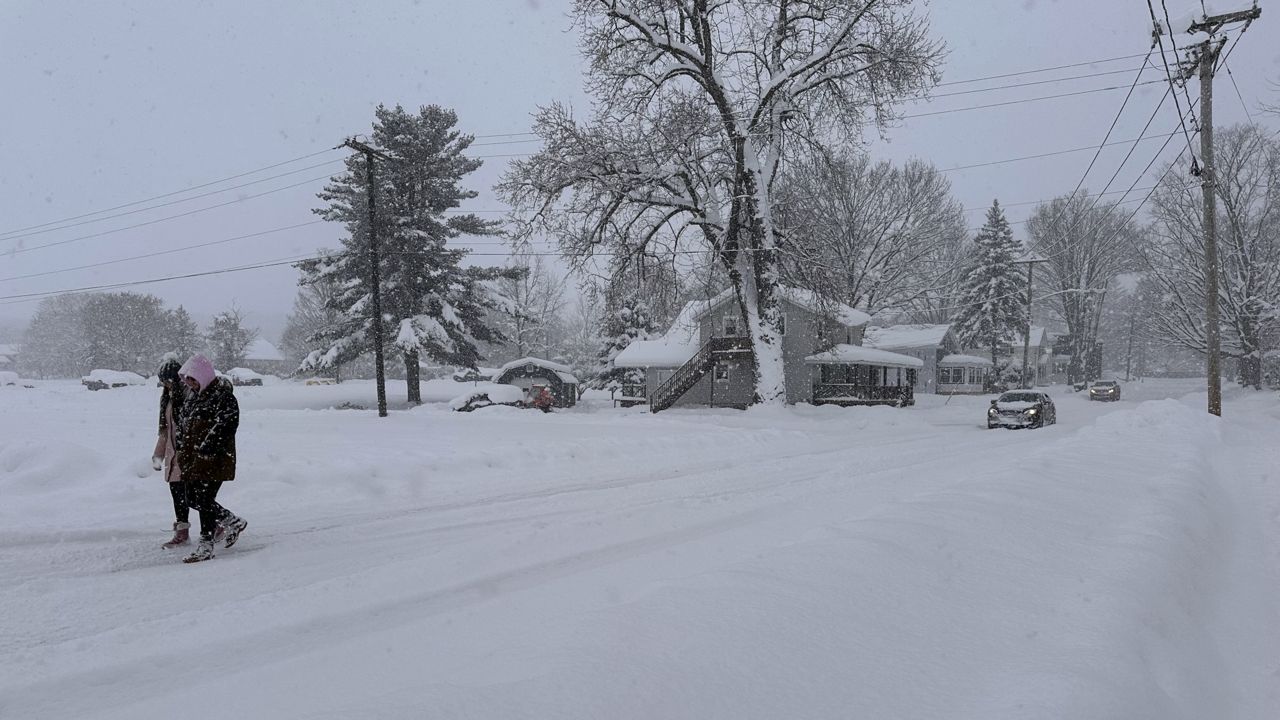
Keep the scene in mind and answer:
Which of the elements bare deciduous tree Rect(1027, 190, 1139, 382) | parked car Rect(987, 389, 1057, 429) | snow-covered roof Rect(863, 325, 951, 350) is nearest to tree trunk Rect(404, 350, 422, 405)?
parked car Rect(987, 389, 1057, 429)

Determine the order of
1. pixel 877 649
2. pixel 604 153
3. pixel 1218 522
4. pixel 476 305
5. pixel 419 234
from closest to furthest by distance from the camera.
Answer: pixel 877 649 → pixel 1218 522 → pixel 604 153 → pixel 419 234 → pixel 476 305

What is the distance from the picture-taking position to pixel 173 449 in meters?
6.07

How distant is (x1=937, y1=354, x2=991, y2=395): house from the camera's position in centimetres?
5538

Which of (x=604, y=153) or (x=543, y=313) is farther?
(x=543, y=313)

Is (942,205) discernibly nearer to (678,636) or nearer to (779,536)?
(779,536)

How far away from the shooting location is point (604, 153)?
21.0m

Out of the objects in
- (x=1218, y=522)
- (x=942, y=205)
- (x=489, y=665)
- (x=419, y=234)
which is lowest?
(x=1218, y=522)

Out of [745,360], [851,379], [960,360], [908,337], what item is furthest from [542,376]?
[960,360]

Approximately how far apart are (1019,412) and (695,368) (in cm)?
1491

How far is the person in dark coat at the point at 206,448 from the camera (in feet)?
19.3

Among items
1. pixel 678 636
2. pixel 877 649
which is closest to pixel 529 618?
pixel 678 636

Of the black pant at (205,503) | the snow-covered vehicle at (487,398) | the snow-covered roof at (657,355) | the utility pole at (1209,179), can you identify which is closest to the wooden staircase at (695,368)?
the snow-covered roof at (657,355)

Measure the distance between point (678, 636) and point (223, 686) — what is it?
2.22m

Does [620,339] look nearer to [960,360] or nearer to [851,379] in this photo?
[851,379]
